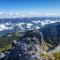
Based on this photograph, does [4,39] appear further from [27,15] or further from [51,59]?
[51,59]

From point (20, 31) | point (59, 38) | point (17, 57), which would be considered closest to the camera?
point (17, 57)

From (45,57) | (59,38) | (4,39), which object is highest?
(45,57)

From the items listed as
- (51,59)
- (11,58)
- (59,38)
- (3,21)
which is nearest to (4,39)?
(3,21)

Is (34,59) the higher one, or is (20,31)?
(34,59)

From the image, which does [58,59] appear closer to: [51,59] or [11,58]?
[51,59]

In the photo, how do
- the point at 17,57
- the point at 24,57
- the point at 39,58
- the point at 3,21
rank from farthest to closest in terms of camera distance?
the point at 3,21 → the point at 17,57 → the point at 24,57 → the point at 39,58

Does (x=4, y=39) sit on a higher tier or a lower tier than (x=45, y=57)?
lower

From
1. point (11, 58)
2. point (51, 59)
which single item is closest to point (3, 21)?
point (11, 58)

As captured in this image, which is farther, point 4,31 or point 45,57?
point 4,31

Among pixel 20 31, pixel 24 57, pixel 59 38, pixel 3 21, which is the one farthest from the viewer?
pixel 3 21
